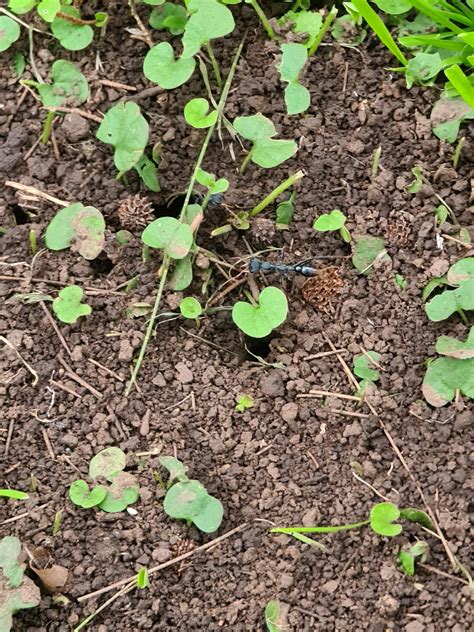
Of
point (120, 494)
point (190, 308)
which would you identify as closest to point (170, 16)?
point (190, 308)

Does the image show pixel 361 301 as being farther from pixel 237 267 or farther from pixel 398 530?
pixel 398 530

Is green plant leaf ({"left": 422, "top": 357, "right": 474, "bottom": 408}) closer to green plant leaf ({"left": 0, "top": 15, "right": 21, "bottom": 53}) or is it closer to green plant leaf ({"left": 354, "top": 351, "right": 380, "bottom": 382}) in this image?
green plant leaf ({"left": 354, "top": 351, "right": 380, "bottom": 382})


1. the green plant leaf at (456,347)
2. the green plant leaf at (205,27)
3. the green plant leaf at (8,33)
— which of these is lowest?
the green plant leaf at (456,347)

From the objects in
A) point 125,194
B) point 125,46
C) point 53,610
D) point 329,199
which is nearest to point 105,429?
point 53,610

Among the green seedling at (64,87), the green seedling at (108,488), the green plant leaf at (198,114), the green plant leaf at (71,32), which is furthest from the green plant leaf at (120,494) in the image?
the green plant leaf at (71,32)

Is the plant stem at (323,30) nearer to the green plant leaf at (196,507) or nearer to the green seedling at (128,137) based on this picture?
the green seedling at (128,137)

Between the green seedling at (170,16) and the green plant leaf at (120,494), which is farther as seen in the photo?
the green seedling at (170,16)
